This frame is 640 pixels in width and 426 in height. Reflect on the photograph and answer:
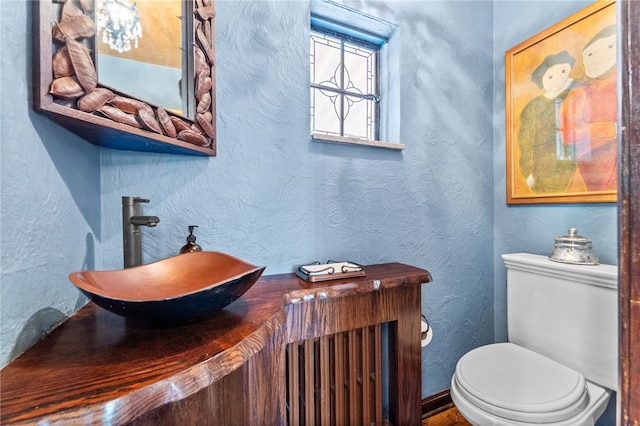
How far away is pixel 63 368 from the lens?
387 millimetres

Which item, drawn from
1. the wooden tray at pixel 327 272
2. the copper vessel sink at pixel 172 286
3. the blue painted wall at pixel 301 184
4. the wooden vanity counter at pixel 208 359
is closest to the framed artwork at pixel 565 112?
the blue painted wall at pixel 301 184

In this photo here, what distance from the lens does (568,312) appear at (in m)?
1.09

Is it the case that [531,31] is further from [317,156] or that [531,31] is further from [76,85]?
[76,85]

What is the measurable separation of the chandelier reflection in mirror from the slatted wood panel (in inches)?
40.4

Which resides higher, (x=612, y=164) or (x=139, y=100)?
(x=139, y=100)

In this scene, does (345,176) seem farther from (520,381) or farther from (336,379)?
(520,381)

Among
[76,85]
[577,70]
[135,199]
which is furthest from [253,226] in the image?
[577,70]

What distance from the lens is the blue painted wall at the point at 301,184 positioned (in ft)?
1.55

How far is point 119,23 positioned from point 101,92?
0.22 m

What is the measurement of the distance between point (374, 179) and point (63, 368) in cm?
Answer: 115

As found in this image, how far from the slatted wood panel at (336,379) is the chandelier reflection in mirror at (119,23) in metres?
1.03

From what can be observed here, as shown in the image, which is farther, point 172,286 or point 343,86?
point 343,86

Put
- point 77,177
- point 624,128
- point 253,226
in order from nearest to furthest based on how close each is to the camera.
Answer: point 624,128 < point 77,177 < point 253,226

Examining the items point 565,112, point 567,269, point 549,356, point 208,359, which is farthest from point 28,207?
point 565,112
